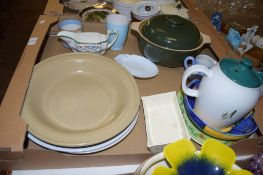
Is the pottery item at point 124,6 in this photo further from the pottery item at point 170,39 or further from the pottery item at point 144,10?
the pottery item at point 170,39

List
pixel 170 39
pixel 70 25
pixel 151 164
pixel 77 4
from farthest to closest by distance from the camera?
pixel 77 4
pixel 70 25
pixel 170 39
pixel 151 164

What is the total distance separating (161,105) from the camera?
63 centimetres

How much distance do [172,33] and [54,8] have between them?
0.44 m

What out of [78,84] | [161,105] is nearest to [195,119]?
[161,105]

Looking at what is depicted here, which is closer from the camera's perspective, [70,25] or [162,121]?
[162,121]

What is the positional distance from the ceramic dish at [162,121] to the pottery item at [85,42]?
0.21m

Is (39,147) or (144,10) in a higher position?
(144,10)

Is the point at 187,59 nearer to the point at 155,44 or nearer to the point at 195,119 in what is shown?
the point at 155,44

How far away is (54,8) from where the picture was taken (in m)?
0.85

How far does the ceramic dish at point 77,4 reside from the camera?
0.94 meters

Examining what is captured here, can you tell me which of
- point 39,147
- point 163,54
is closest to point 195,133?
point 163,54

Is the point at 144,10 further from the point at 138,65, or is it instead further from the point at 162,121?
the point at 162,121

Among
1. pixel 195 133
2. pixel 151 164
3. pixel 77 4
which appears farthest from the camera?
pixel 77 4

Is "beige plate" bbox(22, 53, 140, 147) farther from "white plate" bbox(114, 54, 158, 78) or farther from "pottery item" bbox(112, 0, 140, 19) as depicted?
"pottery item" bbox(112, 0, 140, 19)
